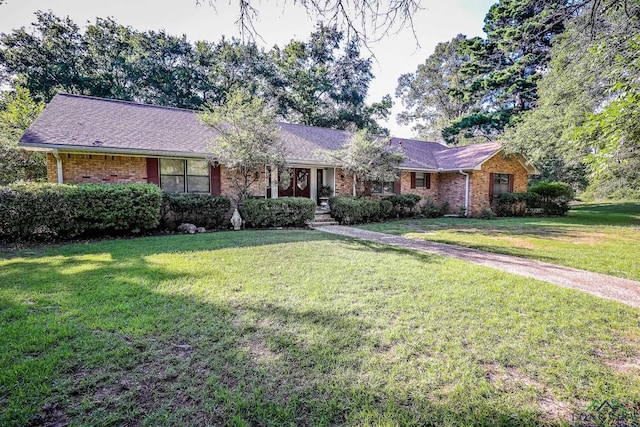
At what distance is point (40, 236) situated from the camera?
7.60 m

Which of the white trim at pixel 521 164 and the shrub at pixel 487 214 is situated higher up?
the white trim at pixel 521 164

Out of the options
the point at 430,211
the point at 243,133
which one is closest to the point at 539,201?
the point at 430,211

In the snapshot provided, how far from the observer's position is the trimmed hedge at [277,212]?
10578 mm

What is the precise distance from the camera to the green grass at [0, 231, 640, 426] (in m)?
2.02

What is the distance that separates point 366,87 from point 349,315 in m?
25.3

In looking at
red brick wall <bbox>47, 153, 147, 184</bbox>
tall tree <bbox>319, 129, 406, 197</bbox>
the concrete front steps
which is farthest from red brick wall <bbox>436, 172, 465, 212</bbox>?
red brick wall <bbox>47, 153, 147, 184</bbox>

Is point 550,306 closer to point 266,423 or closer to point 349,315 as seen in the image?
point 349,315

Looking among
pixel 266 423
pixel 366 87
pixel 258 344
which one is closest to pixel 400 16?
pixel 258 344

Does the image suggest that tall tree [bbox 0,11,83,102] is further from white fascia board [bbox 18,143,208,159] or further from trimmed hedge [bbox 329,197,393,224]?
trimmed hedge [bbox 329,197,393,224]

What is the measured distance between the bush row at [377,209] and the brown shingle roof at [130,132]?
2.19 meters

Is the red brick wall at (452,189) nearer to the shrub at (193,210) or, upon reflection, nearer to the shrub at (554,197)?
the shrub at (554,197)

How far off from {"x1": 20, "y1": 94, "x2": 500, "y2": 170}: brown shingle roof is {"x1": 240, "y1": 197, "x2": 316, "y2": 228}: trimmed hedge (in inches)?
105

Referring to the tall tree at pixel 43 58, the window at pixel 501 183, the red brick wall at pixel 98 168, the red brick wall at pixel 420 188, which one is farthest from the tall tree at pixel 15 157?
the window at pixel 501 183

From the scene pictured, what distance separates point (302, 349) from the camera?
2715 millimetres
